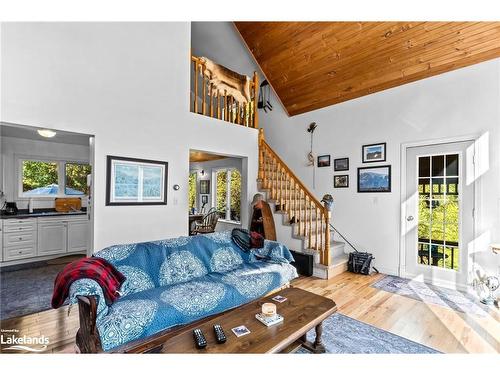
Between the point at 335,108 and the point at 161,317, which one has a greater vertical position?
the point at 335,108

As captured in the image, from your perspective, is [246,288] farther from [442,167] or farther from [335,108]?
[335,108]

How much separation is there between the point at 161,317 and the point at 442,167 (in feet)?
13.7

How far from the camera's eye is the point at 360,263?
390 cm

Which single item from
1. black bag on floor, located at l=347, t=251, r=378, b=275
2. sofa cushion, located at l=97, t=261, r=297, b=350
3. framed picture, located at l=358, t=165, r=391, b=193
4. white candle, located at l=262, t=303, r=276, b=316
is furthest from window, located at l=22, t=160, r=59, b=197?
framed picture, located at l=358, t=165, r=391, b=193

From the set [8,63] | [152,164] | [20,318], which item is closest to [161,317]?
[20,318]

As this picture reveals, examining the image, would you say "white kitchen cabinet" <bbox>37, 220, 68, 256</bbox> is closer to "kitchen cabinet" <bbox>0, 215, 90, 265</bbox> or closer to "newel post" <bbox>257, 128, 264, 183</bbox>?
"kitchen cabinet" <bbox>0, 215, 90, 265</bbox>

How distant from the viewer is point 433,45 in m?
3.22

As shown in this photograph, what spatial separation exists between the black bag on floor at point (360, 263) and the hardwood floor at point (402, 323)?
2.55ft

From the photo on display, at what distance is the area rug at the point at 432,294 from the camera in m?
2.70

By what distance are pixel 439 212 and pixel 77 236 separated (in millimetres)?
6406

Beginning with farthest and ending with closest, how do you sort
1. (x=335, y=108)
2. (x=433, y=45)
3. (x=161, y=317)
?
1. (x=335, y=108)
2. (x=433, y=45)
3. (x=161, y=317)

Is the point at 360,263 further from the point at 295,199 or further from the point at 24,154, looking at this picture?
the point at 24,154

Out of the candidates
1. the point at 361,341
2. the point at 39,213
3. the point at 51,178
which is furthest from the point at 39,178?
the point at 361,341

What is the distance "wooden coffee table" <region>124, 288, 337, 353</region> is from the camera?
1.30 m
